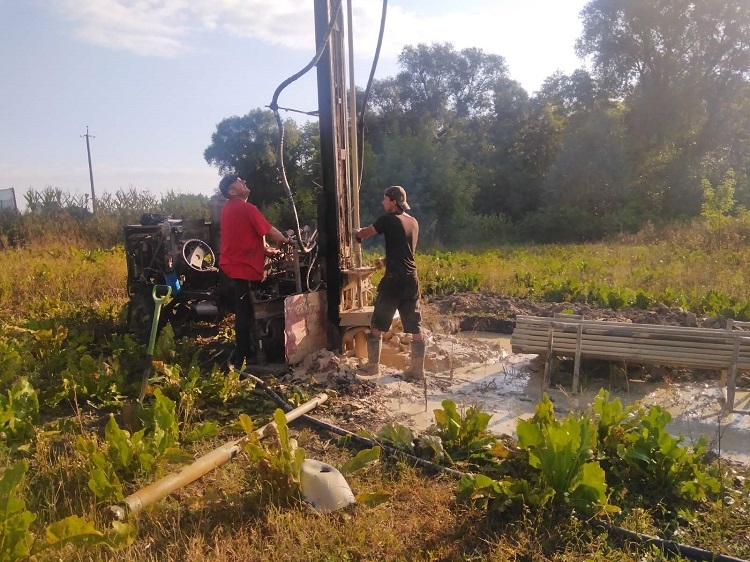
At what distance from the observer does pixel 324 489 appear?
363 cm

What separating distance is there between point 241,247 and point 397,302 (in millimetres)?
1770

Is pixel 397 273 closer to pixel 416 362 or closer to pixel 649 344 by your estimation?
A: pixel 416 362

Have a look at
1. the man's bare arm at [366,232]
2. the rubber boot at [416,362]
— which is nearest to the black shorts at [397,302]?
the rubber boot at [416,362]

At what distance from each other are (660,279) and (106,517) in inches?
416

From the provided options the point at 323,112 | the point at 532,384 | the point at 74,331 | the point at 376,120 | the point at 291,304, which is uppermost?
the point at 376,120

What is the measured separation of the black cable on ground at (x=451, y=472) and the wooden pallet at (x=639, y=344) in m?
2.38

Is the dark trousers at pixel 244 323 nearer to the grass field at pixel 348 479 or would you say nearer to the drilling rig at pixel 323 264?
the drilling rig at pixel 323 264

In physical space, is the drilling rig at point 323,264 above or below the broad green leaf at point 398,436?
above

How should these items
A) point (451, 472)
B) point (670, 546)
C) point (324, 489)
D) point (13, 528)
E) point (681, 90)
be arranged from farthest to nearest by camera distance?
1. point (681, 90)
2. point (451, 472)
3. point (324, 489)
4. point (670, 546)
5. point (13, 528)

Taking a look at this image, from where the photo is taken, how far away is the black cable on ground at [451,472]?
3170 millimetres

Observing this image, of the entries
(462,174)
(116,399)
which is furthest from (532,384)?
(462,174)

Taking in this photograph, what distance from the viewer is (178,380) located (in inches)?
213

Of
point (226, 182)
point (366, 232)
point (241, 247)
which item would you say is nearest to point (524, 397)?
point (366, 232)

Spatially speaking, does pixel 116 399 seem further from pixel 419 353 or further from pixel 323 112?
pixel 323 112
